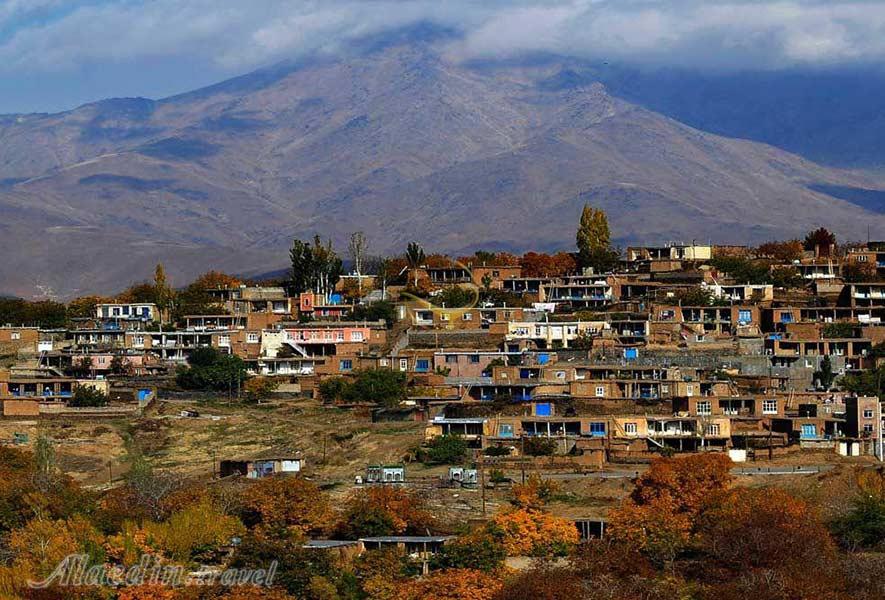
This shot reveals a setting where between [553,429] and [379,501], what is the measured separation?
37.0ft

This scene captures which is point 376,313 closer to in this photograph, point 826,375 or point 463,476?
point 826,375

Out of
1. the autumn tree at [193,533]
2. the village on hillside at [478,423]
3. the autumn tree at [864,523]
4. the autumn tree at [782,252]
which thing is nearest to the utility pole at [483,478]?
the village on hillside at [478,423]

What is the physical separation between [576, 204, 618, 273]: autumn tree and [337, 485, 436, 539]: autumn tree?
39.5m

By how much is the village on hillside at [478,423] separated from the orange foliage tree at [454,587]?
0.31ft

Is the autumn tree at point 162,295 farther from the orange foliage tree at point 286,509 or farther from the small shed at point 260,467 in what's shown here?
the orange foliage tree at point 286,509

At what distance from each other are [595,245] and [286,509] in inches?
1729

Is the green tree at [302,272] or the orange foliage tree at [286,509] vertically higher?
the green tree at [302,272]

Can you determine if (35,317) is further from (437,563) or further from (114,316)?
(437,563)

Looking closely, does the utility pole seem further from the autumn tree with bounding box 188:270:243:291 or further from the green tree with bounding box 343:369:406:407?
the autumn tree with bounding box 188:270:243:291

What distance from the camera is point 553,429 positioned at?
6656cm

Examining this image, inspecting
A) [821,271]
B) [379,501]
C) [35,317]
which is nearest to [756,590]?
[379,501]

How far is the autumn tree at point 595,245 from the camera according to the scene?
96.4m

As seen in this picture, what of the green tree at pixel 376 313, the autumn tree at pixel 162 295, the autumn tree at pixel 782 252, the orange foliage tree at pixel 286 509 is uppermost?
the autumn tree at pixel 782 252

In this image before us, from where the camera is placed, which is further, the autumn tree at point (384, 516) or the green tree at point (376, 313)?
the green tree at point (376, 313)
